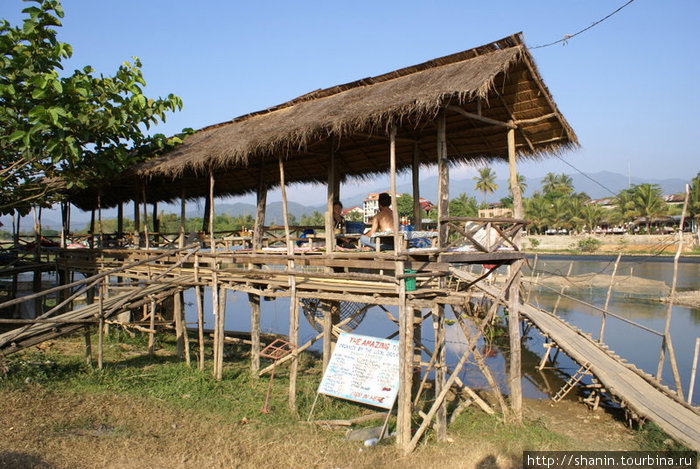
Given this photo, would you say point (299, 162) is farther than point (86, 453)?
Yes

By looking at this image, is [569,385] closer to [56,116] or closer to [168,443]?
[168,443]

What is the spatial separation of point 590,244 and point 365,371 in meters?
43.5

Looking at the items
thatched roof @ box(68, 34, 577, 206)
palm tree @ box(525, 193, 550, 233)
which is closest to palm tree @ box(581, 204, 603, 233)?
palm tree @ box(525, 193, 550, 233)

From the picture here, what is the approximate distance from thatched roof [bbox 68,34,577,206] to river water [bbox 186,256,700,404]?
19.8 feet

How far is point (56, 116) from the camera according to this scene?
8.12m

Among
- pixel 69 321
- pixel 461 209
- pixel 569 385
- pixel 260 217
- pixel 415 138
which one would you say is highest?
pixel 415 138

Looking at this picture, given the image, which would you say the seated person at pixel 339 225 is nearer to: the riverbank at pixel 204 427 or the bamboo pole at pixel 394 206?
the bamboo pole at pixel 394 206

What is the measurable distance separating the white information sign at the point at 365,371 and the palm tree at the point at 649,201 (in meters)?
49.5

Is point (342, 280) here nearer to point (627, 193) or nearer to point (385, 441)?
point (385, 441)

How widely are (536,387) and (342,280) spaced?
6.90 meters

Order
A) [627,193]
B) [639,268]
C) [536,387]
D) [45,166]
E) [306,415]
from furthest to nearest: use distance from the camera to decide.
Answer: [627,193]
[639,268]
[536,387]
[45,166]
[306,415]

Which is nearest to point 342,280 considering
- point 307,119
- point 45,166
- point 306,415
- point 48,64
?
point 306,415

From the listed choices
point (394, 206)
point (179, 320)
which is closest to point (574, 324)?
point (179, 320)

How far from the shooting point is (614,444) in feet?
25.5
